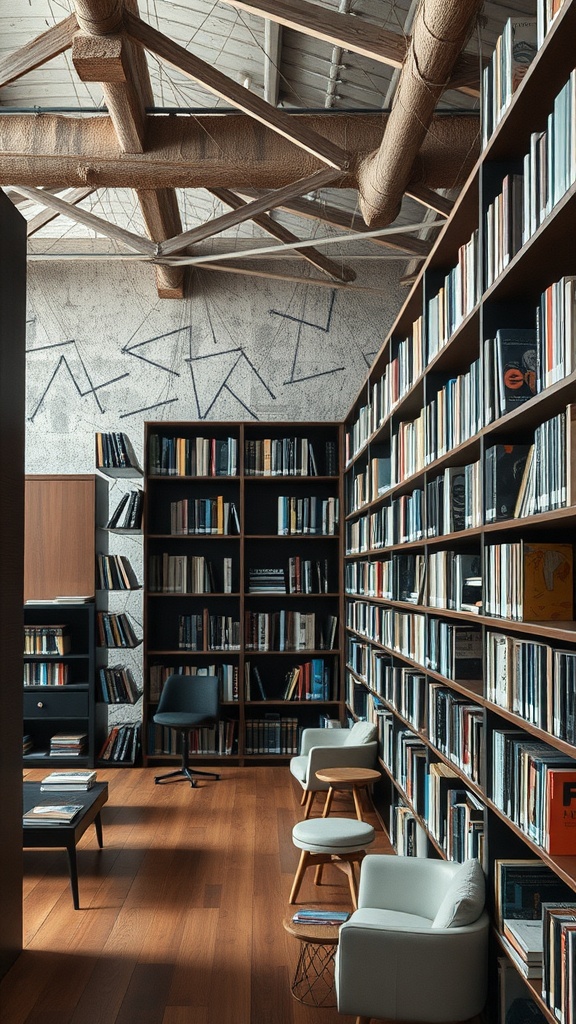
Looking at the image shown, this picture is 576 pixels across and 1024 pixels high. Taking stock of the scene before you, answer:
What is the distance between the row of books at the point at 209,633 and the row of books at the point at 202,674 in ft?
0.59

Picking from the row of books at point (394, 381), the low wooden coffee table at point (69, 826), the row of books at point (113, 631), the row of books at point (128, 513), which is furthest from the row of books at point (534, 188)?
the row of books at point (113, 631)

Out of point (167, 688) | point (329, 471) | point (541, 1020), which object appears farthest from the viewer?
point (329, 471)

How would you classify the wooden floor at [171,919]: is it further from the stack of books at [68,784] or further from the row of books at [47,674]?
the row of books at [47,674]

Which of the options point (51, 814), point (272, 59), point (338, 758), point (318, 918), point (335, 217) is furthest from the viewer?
point (335, 217)

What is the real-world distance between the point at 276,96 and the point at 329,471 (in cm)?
325

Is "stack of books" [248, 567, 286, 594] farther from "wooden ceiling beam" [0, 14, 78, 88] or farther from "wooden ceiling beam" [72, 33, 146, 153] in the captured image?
"wooden ceiling beam" [0, 14, 78, 88]

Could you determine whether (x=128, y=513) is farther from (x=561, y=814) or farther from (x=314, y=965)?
(x=561, y=814)

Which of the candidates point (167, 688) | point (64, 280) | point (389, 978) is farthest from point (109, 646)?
point (389, 978)

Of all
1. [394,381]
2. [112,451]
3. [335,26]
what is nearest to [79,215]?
[112,451]

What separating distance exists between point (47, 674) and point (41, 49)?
15.7 feet

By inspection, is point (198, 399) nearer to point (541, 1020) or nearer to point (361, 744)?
point (361, 744)

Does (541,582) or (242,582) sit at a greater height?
(541,582)

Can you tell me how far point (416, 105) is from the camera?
4184 millimetres

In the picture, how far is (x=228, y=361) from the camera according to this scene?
877 cm
